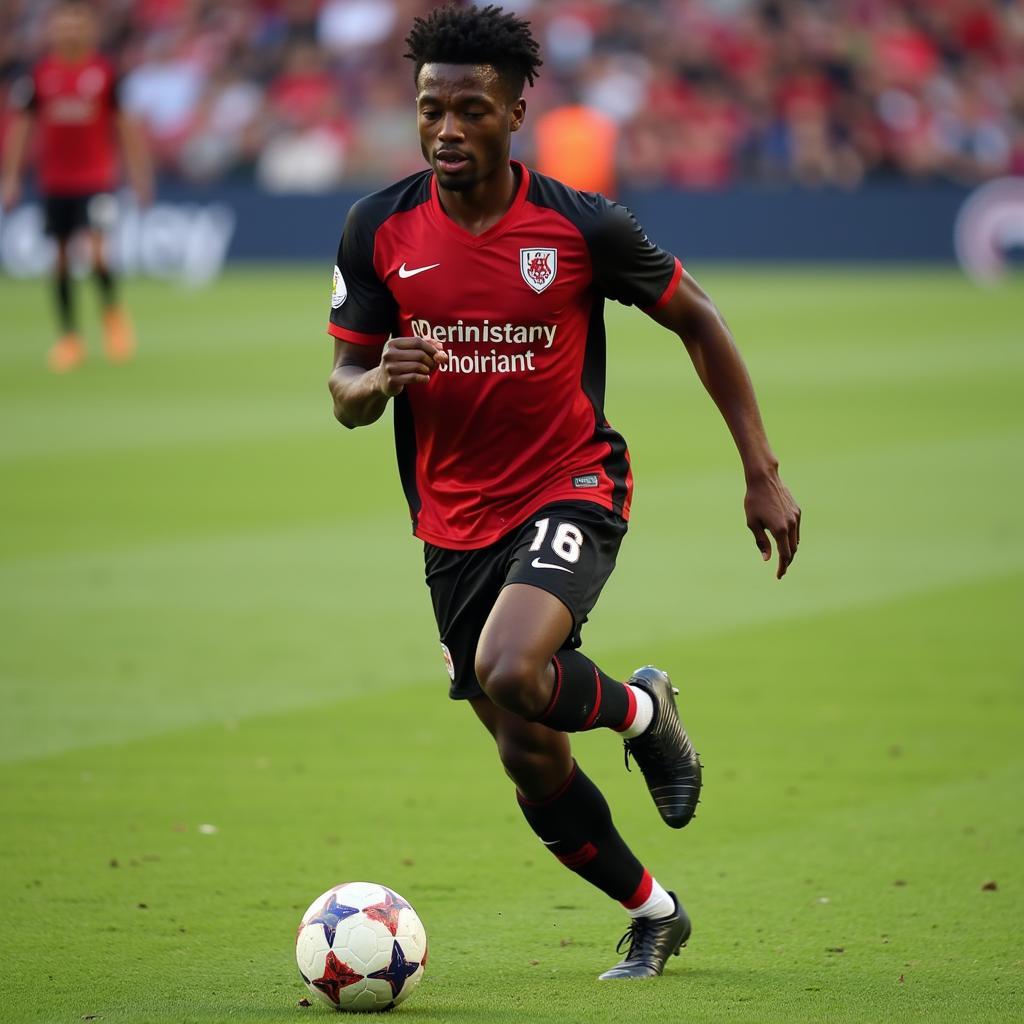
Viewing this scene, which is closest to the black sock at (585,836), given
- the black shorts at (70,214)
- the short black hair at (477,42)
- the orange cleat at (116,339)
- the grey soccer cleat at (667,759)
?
the grey soccer cleat at (667,759)

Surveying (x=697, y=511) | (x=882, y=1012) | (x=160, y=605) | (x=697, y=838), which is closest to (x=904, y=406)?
(x=697, y=511)

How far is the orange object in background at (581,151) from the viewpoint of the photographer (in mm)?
28297

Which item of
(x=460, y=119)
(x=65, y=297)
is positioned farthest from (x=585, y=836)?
(x=65, y=297)

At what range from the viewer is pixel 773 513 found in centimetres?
484

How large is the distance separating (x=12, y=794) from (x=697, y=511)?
639 centimetres

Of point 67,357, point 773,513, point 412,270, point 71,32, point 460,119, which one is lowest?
point 67,357

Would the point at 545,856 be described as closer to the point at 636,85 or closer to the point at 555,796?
the point at 555,796

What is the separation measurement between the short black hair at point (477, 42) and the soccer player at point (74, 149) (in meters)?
14.1

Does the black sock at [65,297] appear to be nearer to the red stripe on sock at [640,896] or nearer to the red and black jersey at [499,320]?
the red and black jersey at [499,320]

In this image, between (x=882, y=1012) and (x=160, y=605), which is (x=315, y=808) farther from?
(x=160, y=605)

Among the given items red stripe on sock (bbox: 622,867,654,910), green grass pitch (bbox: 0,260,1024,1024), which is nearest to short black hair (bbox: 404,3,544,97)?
red stripe on sock (bbox: 622,867,654,910)

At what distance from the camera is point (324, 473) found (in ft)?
45.2

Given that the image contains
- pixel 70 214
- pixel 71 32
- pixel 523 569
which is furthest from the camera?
pixel 70 214

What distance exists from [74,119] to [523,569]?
50.0 ft
